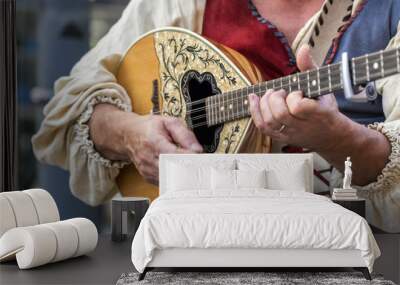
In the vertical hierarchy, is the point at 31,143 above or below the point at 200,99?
below

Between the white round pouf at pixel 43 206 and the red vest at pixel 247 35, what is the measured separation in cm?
129

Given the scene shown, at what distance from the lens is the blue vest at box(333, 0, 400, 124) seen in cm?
365

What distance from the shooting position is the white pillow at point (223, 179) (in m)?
3.69

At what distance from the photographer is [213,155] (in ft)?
12.3

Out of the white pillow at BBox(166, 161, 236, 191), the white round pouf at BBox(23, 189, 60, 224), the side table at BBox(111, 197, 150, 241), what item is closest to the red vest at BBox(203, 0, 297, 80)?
the white pillow at BBox(166, 161, 236, 191)

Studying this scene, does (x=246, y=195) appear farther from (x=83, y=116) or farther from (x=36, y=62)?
(x=36, y=62)

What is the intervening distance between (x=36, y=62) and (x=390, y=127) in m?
2.15

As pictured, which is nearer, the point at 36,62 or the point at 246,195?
the point at 246,195

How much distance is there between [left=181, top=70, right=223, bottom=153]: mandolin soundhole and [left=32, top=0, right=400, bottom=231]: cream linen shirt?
1.36 ft

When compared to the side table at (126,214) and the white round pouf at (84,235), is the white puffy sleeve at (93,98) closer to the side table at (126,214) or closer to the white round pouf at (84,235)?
the side table at (126,214)

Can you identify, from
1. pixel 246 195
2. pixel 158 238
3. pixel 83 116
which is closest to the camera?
pixel 158 238

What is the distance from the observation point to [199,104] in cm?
367

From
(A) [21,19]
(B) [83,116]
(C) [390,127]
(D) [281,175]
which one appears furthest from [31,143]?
(C) [390,127]

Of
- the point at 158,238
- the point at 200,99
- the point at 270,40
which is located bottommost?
the point at 158,238
